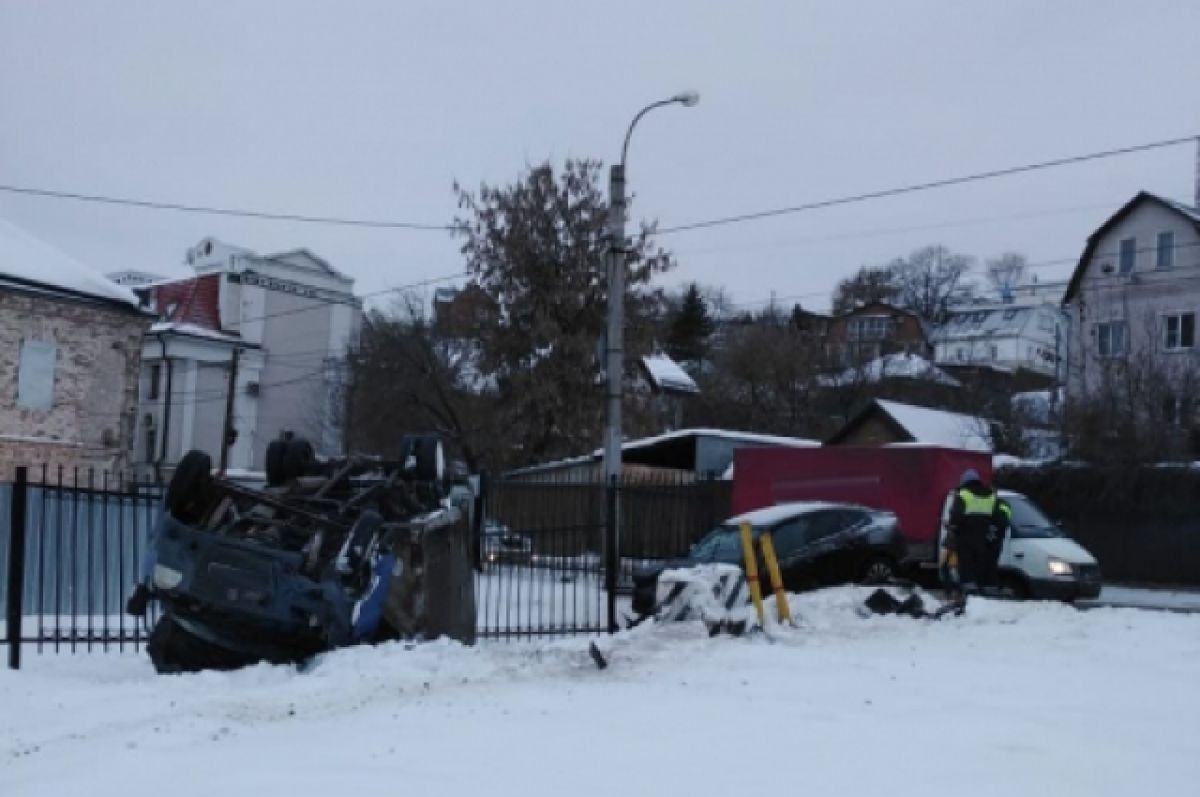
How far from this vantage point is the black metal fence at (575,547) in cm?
1286

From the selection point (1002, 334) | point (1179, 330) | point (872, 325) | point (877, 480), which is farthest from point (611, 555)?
point (1002, 334)

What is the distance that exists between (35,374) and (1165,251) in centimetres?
3825

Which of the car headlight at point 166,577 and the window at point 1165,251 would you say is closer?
the car headlight at point 166,577

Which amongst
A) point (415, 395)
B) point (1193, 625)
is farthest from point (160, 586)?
point (415, 395)

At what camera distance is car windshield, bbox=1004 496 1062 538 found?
17.6 meters

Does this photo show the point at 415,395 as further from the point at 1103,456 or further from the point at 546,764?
the point at 546,764

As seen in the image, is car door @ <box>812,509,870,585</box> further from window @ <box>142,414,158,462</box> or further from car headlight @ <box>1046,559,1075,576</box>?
window @ <box>142,414,158,462</box>

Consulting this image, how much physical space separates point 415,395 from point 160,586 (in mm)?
34143

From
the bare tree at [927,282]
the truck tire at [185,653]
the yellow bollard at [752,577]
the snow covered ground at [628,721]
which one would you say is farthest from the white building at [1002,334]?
the truck tire at [185,653]

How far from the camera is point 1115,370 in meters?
32.7

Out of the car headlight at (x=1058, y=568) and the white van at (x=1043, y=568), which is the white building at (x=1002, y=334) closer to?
the white van at (x=1043, y=568)

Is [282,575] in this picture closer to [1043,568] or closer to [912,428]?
[1043,568]

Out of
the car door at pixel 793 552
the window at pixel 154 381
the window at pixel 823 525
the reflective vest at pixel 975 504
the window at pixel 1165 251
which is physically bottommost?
the car door at pixel 793 552

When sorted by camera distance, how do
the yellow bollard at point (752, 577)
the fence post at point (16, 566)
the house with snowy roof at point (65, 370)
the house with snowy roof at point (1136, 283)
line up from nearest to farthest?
the fence post at point (16, 566)
the yellow bollard at point (752, 577)
the house with snowy roof at point (65, 370)
the house with snowy roof at point (1136, 283)
